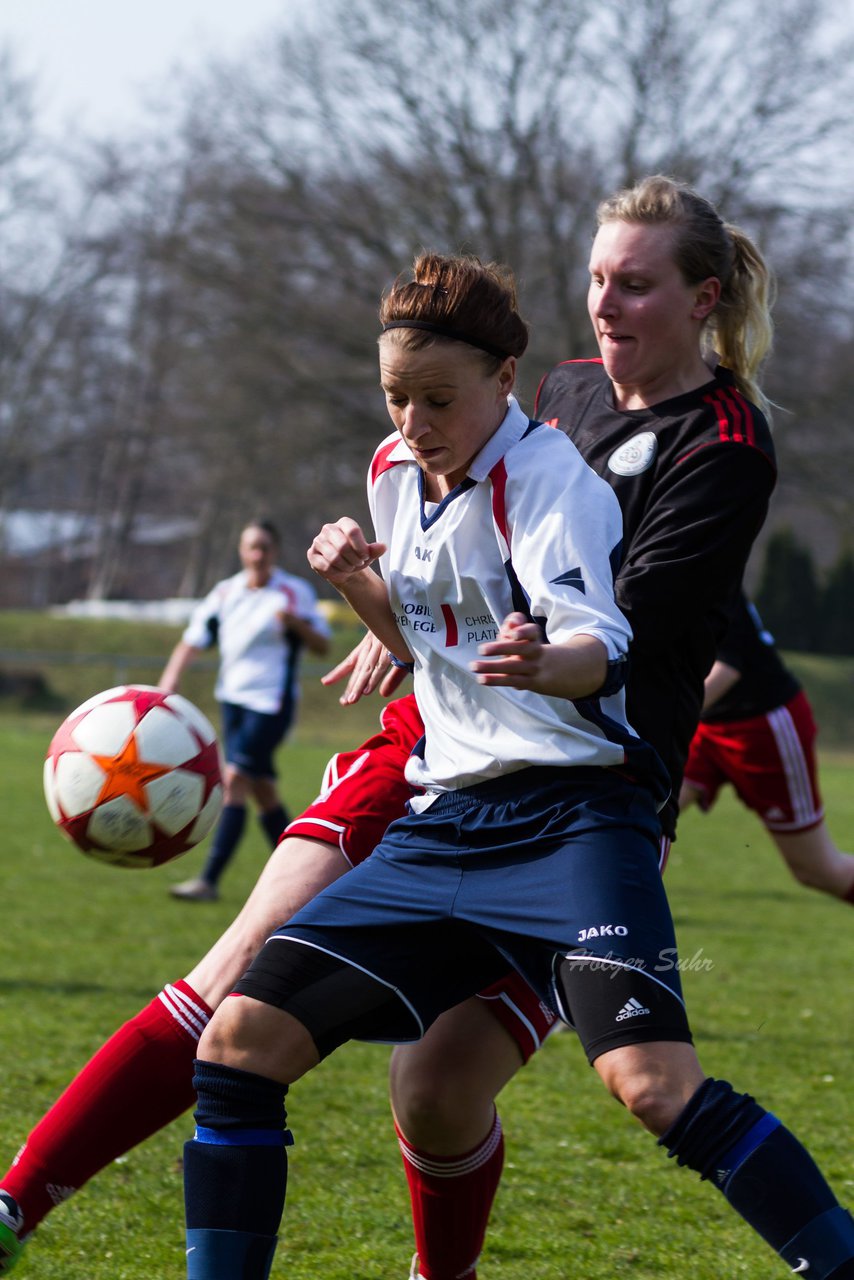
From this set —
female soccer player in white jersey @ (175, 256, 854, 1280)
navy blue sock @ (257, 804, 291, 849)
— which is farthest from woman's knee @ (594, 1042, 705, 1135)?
navy blue sock @ (257, 804, 291, 849)

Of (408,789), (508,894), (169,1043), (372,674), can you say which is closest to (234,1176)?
(169,1043)

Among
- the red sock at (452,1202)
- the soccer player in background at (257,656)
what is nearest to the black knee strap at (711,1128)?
the red sock at (452,1202)

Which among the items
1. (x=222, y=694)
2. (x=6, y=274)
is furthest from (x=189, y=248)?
(x=222, y=694)

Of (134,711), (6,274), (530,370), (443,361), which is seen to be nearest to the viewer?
(443,361)

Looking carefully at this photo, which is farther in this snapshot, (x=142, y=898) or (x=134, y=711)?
(x=142, y=898)

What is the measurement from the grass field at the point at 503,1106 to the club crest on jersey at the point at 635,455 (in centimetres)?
94

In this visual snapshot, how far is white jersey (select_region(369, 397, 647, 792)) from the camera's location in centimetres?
241

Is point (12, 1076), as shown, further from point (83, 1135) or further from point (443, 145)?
point (443, 145)

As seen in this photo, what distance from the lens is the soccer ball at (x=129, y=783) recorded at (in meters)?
3.04

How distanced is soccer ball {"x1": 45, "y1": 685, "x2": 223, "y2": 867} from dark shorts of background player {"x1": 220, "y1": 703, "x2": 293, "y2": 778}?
5888 millimetres

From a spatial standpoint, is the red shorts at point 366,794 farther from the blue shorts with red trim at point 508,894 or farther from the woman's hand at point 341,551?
the woman's hand at point 341,551

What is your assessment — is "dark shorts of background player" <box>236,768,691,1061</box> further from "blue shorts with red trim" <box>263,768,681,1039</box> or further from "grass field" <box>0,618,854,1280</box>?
"grass field" <box>0,618,854,1280</box>

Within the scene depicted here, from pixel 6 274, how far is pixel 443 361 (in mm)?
34755

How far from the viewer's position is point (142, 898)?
8695mm
